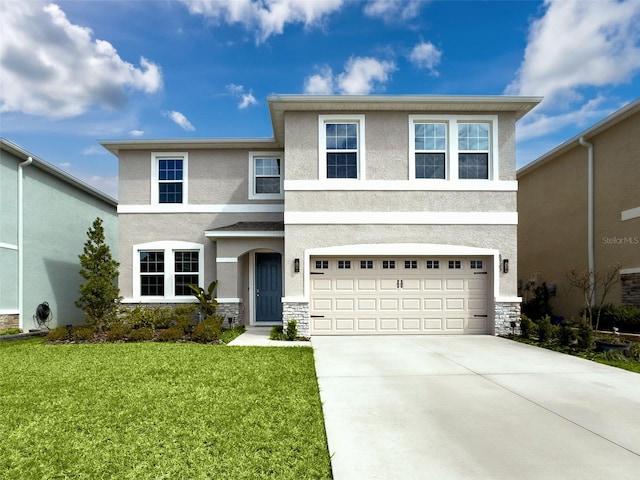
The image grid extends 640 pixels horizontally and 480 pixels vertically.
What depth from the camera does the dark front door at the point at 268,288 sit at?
12172 millimetres

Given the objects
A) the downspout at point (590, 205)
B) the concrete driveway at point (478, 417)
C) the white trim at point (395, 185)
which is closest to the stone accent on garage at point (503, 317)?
the concrete driveway at point (478, 417)

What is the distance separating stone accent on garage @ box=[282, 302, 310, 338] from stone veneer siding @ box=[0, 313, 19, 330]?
810 centimetres

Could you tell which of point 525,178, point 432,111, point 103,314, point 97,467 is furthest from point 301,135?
point 525,178

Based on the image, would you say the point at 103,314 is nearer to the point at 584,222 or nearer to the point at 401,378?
the point at 401,378

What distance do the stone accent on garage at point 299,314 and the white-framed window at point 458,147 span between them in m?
4.52

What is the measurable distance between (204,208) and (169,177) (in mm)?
1556

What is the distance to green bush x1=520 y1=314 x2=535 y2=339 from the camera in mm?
9711

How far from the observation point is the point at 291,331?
9594 millimetres

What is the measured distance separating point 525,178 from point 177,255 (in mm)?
13946

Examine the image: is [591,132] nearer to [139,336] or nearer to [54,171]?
[139,336]

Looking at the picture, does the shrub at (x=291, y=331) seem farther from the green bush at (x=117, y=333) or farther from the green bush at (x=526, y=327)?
the green bush at (x=526, y=327)

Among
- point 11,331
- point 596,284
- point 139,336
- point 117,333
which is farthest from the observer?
point 596,284

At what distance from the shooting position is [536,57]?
43.7ft

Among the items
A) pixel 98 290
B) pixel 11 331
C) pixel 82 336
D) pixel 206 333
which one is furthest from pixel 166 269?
pixel 11 331
